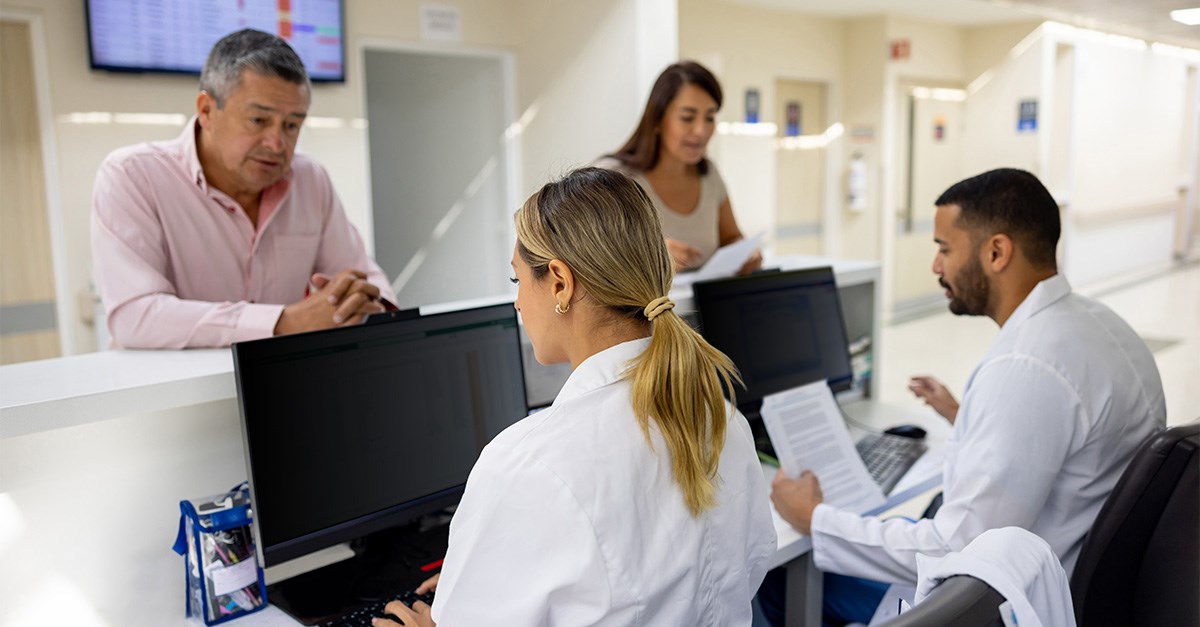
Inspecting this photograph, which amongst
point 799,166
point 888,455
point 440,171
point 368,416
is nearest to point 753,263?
point 888,455

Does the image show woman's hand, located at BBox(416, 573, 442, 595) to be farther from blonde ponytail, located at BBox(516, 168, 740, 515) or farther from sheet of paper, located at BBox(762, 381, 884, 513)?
sheet of paper, located at BBox(762, 381, 884, 513)

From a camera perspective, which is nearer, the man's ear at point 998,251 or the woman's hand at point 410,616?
the woman's hand at point 410,616

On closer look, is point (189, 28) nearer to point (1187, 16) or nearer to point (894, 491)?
point (894, 491)

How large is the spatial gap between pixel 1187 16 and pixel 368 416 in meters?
2.61

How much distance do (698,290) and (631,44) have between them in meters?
2.46

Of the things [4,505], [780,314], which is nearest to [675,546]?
[4,505]

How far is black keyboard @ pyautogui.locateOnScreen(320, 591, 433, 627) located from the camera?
1.32 meters

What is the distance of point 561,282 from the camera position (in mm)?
1050

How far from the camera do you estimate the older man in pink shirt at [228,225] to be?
5.01 ft

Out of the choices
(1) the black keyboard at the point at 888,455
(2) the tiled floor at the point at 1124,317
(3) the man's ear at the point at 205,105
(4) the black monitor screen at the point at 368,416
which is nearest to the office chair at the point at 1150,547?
(1) the black keyboard at the point at 888,455

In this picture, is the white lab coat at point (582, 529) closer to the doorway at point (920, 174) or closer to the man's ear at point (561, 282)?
the man's ear at point (561, 282)

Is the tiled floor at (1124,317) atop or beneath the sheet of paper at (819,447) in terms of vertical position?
beneath

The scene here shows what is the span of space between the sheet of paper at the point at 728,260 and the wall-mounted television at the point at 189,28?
2734 millimetres

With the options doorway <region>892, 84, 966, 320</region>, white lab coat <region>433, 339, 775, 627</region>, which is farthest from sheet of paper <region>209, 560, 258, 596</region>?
doorway <region>892, 84, 966, 320</region>
